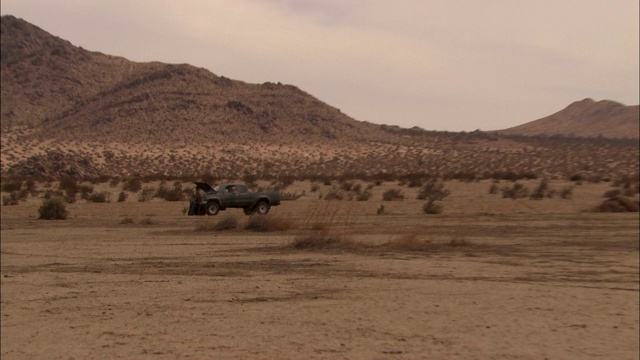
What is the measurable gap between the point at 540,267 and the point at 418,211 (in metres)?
17.3

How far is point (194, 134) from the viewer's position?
9944cm

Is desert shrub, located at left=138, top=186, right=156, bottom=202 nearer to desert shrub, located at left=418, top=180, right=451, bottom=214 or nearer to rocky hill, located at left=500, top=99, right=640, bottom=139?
desert shrub, located at left=418, top=180, right=451, bottom=214

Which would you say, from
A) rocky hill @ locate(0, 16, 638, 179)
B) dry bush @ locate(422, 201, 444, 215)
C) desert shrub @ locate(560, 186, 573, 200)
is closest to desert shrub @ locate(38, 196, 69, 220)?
dry bush @ locate(422, 201, 444, 215)

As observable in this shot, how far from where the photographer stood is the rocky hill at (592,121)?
65875 millimetres

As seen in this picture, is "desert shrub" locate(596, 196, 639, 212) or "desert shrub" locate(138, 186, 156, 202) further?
"desert shrub" locate(138, 186, 156, 202)

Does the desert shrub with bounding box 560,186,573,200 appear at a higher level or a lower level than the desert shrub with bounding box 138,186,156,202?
lower

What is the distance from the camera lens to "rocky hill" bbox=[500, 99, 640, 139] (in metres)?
65.9

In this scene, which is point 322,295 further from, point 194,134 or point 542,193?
point 194,134

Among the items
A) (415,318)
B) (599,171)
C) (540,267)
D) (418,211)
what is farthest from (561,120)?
(415,318)

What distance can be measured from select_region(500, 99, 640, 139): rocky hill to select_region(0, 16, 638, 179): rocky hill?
218 centimetres

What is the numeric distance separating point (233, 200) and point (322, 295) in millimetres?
19334

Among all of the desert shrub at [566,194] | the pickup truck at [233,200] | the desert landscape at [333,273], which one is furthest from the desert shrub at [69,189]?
the desert shrub at [566,194]

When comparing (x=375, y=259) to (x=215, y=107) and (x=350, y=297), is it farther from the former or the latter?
(x=215, y=107)

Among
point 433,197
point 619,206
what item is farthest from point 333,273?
point 433,197
